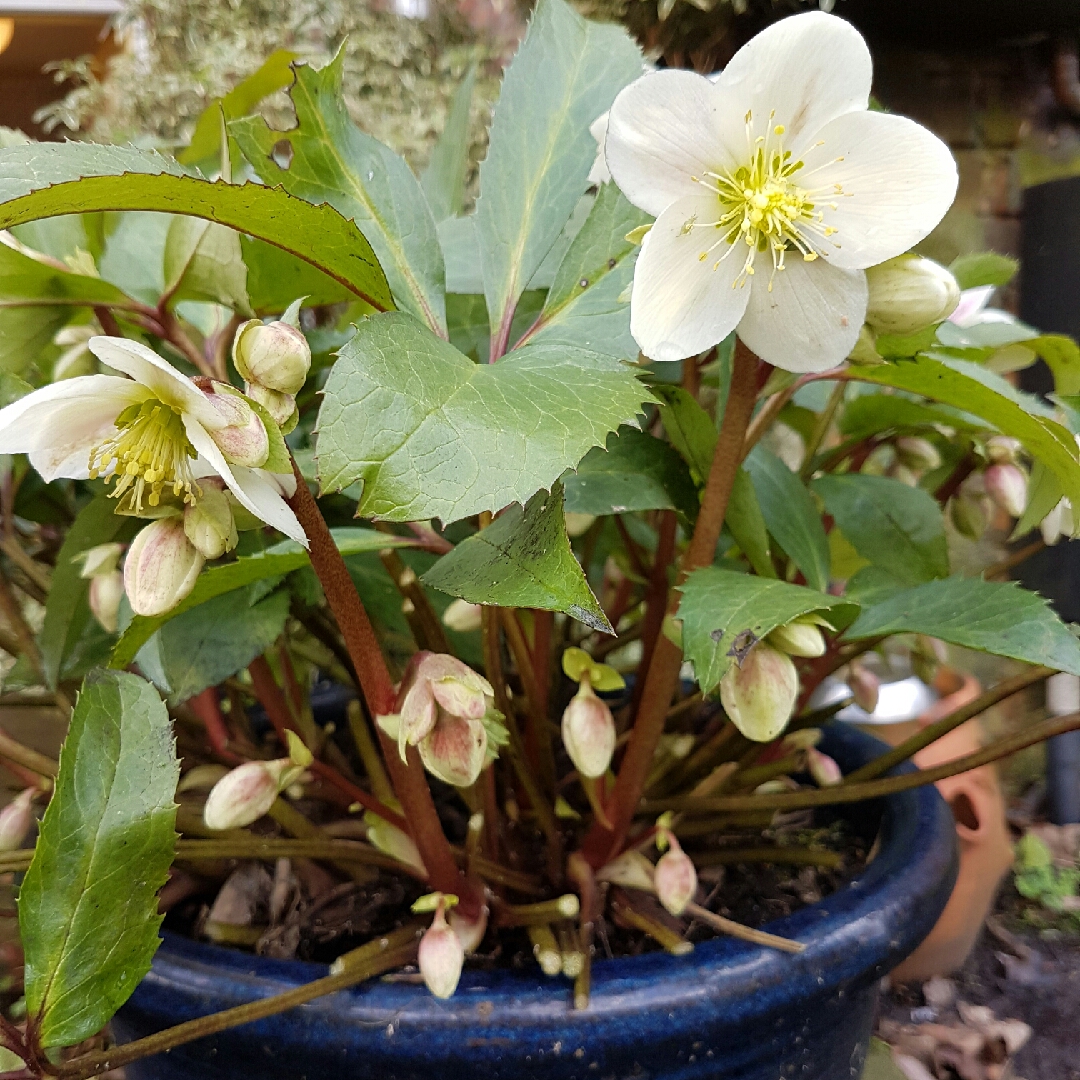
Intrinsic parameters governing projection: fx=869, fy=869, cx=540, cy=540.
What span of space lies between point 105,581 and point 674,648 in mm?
273

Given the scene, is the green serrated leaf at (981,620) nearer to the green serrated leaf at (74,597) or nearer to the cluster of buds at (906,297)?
the cluster of buds at (906,297)

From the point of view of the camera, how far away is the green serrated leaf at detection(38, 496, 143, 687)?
1.42 ft

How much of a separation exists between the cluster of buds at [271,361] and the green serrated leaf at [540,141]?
0.45 feet

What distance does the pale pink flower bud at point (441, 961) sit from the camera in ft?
1.14

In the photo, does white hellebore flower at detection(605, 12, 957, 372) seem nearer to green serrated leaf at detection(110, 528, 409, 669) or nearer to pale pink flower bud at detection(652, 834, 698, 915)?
green serrated leaf at detection(110, 528, 409, 669)

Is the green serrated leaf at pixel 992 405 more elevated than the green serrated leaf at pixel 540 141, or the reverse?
the green serrated leaf at pixel 540 141

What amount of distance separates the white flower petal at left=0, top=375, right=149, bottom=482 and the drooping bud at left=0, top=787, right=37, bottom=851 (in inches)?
9.4

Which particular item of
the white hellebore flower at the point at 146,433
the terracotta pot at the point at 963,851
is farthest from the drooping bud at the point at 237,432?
the terracotta pot at the point at 963,851

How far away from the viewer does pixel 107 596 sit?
416 millimetres

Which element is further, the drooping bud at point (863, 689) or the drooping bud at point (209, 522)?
the drooping bud at point (863, 689)

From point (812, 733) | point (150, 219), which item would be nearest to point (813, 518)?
point (812, 733)

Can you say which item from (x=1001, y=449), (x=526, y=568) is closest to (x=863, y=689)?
(x=1001, y=449)

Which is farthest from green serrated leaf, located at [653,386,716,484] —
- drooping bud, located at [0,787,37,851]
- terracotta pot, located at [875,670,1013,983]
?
terracotta pot, located at [875,670,1013,983]

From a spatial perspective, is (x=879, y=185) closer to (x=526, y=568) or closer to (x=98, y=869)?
(x=526, y=568)
